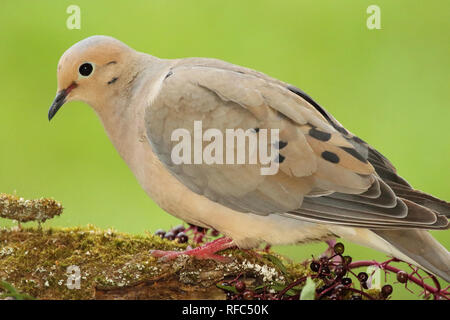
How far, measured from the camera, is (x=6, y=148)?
18.5 ft

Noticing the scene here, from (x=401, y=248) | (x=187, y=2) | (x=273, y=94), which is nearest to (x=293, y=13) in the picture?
(x=187, y=2)

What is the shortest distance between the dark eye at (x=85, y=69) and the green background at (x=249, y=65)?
2.17 meters

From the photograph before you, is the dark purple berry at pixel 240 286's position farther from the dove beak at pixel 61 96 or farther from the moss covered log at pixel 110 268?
the dove beak at pixel 61 96

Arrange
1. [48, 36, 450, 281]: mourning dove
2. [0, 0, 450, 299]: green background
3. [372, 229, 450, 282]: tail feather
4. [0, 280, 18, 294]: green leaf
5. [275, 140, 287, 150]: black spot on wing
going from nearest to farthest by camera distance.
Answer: [0, 280, 18, 294]: green leaf < [372, 229, 450, 282]: tail feather < [48, 36, 450, 281]: mourning dove < [275, 140, 287, 150]: black spot on wing < [0, 0, 450, 299]: green background

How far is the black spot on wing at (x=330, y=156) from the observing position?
9.59 ft

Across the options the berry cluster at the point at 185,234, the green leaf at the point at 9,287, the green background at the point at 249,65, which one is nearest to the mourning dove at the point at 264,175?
the berry cluster at the point at 185,234

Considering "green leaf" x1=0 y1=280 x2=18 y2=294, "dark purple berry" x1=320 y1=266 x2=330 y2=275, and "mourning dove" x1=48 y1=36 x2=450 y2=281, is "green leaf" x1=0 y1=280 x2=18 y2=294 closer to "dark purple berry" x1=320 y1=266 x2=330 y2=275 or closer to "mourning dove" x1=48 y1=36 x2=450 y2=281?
"mourning dove" x1=48 y1=36 x2=450 y2=281

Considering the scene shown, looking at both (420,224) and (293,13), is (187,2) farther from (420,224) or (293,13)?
(420,224)

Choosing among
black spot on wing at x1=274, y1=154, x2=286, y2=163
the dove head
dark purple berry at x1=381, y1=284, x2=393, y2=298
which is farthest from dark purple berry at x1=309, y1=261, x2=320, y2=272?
the dove head

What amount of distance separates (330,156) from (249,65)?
302cm

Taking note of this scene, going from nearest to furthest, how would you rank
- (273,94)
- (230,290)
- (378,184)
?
(230,290)
(378,184)
(273,94)

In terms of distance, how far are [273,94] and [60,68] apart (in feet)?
3.30

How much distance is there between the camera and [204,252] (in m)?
2.92

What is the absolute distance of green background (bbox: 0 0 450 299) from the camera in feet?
17.8
